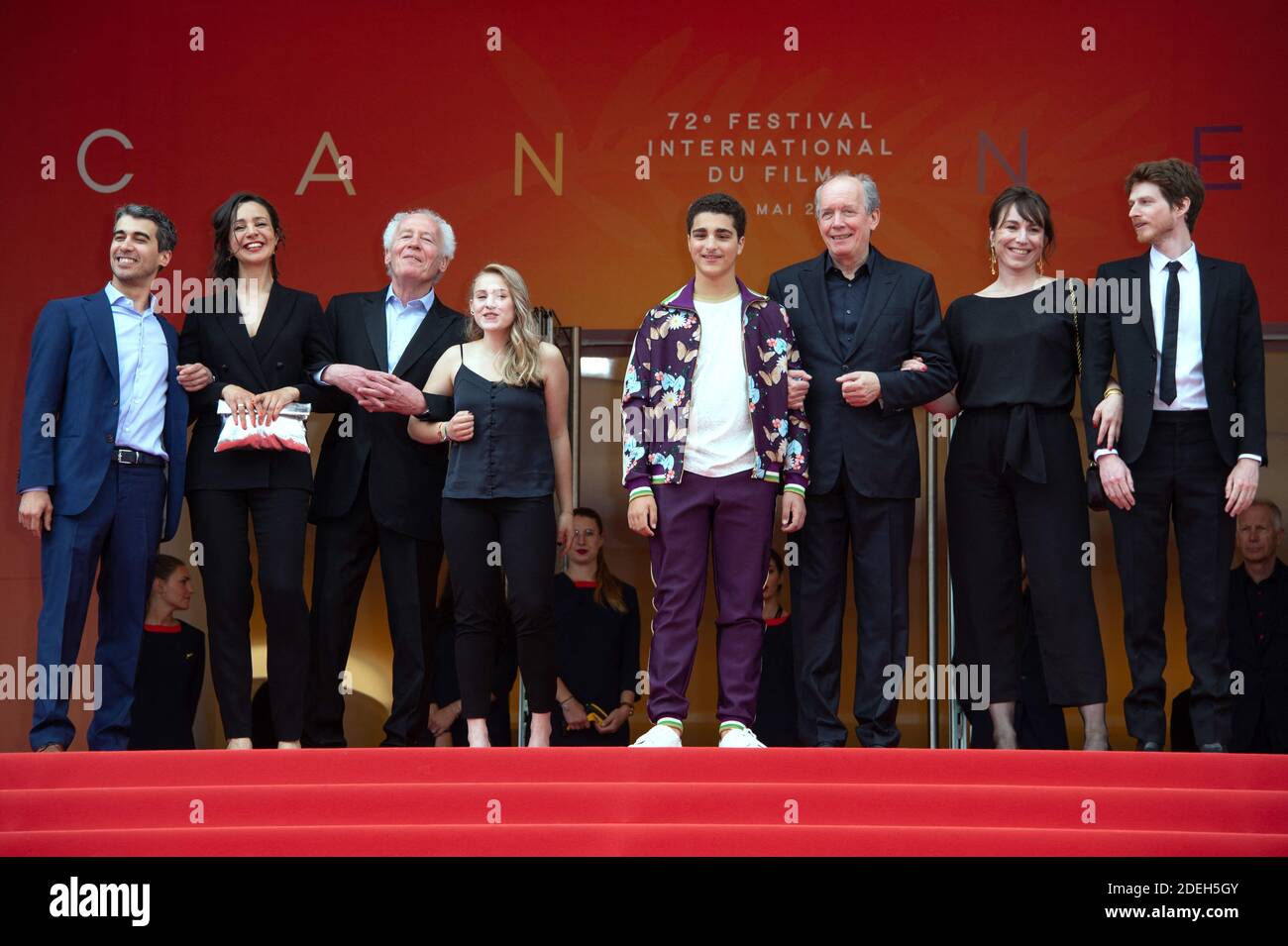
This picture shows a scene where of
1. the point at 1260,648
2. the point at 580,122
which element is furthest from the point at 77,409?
the point at 1260,648

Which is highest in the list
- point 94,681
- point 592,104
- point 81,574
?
point 592,104

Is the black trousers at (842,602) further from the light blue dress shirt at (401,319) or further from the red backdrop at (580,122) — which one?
the red backdrop at (580,122)

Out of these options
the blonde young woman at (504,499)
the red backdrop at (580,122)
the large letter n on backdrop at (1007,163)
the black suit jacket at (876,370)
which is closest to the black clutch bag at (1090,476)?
the black suit jacket at (876,370)

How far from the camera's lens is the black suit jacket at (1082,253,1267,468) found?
191 inches

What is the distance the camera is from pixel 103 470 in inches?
192

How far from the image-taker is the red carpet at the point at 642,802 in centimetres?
410

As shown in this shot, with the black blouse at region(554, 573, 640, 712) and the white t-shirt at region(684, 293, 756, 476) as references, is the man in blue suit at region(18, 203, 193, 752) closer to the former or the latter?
the white t-shirt at region(684, 293, 756, 476)

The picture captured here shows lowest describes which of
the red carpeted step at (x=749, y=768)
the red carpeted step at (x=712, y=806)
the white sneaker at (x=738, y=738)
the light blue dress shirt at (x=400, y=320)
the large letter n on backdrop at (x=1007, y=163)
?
the red carpeted step at (x=712, y=806)

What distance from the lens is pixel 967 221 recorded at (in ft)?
22.7

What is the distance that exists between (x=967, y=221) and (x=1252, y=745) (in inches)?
98.0

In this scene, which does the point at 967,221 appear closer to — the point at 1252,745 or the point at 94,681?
the point at 1252,745

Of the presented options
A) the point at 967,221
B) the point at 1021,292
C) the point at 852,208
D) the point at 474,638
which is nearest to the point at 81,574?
the point at 474,638

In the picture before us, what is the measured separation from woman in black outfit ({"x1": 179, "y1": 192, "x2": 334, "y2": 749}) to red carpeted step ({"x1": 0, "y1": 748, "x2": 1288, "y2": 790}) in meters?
0.51

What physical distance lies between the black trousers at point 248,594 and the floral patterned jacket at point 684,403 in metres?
1.13
